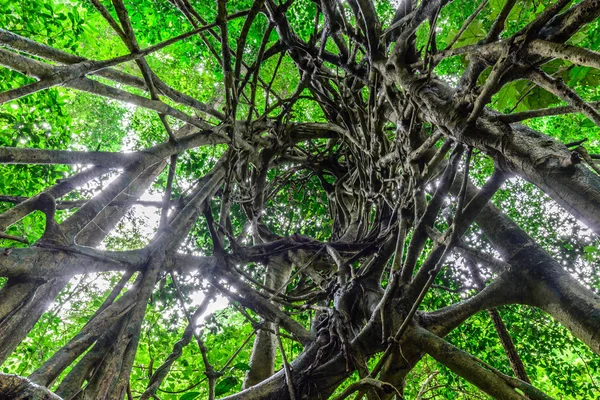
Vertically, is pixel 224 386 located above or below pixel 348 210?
below

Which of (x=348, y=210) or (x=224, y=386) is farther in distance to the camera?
(x=348, y=210)

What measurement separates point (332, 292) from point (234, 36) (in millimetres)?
3247

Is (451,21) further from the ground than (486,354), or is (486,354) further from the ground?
(451,21)

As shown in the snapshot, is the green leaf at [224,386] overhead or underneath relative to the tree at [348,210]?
underneath

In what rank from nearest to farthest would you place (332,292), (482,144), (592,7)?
1. (592,7)
2. (482,144)
3. (332,292)

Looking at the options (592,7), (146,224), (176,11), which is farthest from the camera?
(146,224)

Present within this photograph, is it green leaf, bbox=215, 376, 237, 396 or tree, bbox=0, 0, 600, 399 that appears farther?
green leaf, bbox=215, 376, 237, 396

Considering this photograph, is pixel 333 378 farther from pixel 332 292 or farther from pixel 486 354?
pixel 486 354

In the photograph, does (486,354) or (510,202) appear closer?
(486,354)

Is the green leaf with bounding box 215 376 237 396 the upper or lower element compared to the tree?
lower

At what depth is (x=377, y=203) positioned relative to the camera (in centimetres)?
253

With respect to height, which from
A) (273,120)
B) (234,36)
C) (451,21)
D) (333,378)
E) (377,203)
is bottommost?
(333,378)

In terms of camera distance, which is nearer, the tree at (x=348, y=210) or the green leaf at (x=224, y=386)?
the tree at (x=348, y=210)

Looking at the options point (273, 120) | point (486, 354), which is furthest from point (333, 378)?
point (273, 120)
